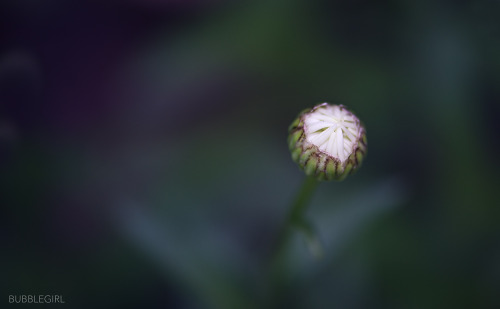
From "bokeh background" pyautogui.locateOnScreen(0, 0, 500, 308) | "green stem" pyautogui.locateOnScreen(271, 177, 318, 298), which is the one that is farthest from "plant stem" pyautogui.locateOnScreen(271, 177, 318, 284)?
"bokeh background" pyautogui.locateOnScreen(0, 0, 500, 308)

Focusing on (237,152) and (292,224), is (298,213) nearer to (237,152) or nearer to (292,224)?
(292,224)

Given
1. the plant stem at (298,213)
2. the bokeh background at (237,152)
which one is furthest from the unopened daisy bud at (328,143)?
the bokeh background at (237,152)

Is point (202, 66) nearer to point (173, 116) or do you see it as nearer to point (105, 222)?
point (173, 116)

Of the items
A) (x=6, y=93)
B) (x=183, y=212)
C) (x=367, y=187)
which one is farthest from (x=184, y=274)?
(x=6, y=93)

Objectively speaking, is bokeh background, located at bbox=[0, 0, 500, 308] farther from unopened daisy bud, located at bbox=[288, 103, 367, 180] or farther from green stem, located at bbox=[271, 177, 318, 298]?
unopened daisy bud, located at bbox=[288, 103, 367, 180]

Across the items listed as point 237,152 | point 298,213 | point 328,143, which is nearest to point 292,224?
point 298,213

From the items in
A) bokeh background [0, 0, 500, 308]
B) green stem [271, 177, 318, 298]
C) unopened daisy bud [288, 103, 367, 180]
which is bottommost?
green stem [271, 177, 318, 298]
